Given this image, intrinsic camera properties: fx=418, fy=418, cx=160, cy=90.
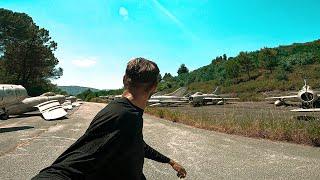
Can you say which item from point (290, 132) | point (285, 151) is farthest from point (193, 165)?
point (290, 132)

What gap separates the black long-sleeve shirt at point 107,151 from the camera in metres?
2.69

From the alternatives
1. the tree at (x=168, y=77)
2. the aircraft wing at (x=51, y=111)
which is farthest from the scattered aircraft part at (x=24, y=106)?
the tree at (x=168, y=77)

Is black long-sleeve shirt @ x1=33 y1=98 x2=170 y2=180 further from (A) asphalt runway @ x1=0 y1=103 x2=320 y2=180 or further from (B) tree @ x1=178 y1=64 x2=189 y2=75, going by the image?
(B) tree @ x1=178 y1=64 x2=189 y2=75

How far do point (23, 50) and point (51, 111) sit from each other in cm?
3685

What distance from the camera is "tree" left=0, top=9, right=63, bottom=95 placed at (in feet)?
202

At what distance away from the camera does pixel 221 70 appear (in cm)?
13262

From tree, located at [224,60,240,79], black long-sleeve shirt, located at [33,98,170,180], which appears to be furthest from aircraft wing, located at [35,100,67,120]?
tree, located at [224,60,240,79]

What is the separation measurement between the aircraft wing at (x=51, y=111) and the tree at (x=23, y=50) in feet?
101

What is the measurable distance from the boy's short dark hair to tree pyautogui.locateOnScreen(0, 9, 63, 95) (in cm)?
6238

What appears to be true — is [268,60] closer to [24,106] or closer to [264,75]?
[264,75]

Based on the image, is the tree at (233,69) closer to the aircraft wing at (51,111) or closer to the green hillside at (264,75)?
the green hillside at (264,75)

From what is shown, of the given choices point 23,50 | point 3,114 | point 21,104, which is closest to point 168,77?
point 23,50

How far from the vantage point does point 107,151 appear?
2752 millimetres

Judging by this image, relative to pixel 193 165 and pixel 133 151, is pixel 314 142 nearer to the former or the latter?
pixel 193 165
